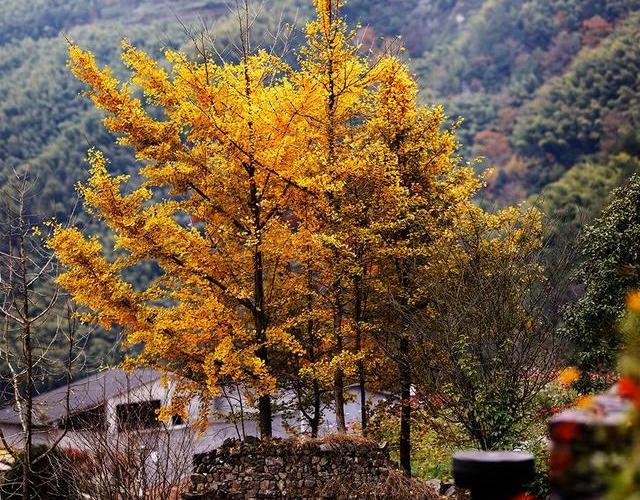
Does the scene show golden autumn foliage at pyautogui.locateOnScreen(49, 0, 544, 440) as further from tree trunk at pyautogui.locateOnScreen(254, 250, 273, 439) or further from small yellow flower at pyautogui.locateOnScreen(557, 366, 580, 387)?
small yellow flower at pyautogui.locateOnScreen(557, 366, 580, 387)

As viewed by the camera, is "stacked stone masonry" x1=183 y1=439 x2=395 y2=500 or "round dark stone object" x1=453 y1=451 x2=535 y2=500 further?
"stacked stone masonry" x1=183 y1=439 x2=395 y2=500

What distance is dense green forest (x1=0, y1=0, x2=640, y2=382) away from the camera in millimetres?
49531

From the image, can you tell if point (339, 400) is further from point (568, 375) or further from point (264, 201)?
point (568, 375)

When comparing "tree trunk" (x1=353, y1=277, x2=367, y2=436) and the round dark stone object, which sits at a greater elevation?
"tree trunk" (x1=353, y1=277, x2=367, y2=436)

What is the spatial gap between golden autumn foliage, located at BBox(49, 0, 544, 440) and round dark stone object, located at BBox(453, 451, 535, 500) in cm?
1158

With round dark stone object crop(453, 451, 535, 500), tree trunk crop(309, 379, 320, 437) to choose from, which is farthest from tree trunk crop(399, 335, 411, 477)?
round dark stone object crop(453, 451, 535, 500)

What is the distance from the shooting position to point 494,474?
3.93m

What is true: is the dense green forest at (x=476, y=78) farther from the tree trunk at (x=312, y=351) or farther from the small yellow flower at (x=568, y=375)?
the tree trunk at (x=312, y=351)

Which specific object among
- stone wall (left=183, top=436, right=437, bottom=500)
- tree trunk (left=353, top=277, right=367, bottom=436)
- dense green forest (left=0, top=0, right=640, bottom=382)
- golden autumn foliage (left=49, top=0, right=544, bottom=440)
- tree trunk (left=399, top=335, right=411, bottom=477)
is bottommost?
stone wall (left=183, top=436, right=437, bottom=500)

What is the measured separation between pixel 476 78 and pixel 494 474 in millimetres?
81423

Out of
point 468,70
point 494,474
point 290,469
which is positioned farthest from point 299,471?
point 468,70

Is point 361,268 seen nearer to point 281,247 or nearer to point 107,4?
point 281,247

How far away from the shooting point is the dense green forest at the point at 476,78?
163 ft

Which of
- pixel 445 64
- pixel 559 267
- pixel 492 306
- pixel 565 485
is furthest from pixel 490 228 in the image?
pixel 445 64
